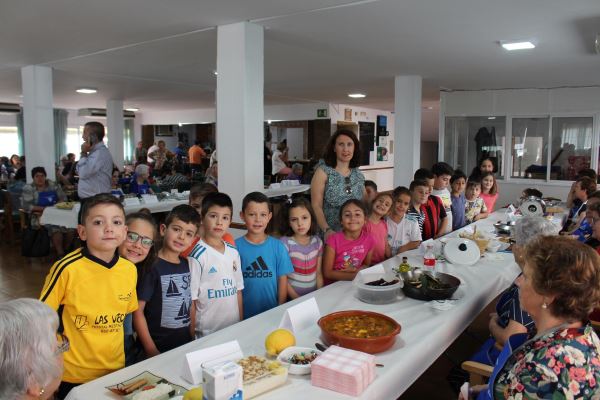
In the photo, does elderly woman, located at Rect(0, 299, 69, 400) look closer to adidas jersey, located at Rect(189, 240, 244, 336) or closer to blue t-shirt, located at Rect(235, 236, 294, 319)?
adidas jersey, located at Rect(189, 240, 244, 336)

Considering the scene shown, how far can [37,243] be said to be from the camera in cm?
Answer: 586

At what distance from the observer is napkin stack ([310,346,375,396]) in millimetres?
1424

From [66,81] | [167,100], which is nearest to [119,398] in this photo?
[66,81]

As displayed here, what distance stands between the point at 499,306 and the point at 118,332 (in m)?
1.72

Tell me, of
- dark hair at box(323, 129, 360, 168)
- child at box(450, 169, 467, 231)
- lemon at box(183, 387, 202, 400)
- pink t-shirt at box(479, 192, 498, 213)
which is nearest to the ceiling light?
child at box(450, 169, 467, 231)

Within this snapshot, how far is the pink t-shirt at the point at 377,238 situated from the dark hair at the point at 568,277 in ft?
5.69

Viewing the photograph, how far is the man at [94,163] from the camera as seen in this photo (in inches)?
193

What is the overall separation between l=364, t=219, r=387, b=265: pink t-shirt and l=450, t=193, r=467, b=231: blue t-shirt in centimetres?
187

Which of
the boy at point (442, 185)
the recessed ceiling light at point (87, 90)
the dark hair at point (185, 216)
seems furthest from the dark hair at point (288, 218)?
the recessed ceiling light at point (87, 90)

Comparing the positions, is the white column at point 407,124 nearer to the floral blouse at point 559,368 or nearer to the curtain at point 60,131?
the floral blouse at point 559,368

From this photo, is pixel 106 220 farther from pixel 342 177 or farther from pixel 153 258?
pixel 342 177

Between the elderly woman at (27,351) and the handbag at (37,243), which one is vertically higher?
the elderly woman at (27,351)

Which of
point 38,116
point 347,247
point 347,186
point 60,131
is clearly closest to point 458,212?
point 347,186

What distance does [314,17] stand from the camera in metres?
3.92
